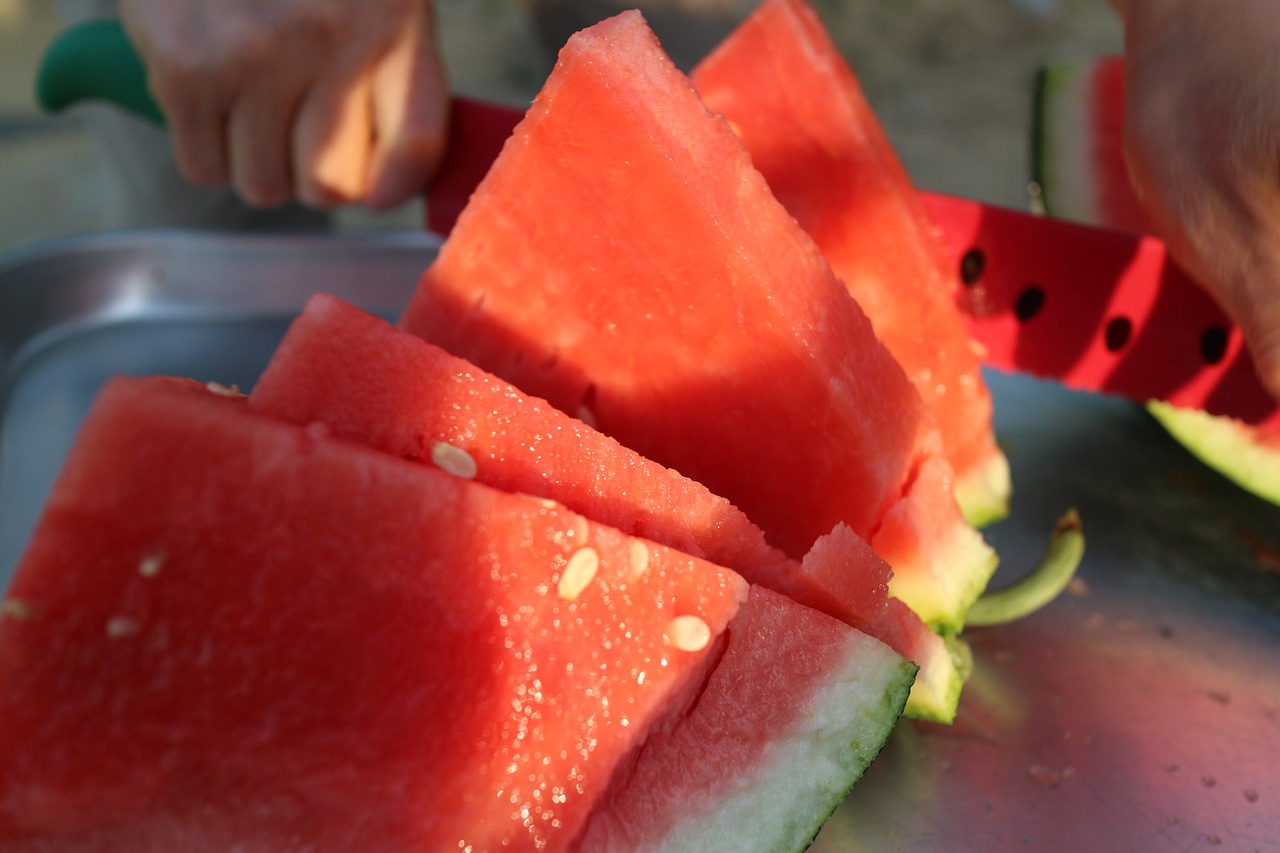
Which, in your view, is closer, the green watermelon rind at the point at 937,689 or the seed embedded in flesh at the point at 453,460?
the seed embedded in flesh at the point at 453,460

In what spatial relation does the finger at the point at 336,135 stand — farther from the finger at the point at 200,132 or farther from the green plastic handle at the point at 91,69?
the green plastic handle at the point at 91,69

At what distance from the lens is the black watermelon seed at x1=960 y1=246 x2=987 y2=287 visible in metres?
1.31

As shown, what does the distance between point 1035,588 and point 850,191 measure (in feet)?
1.85

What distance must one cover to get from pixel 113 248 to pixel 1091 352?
1.69 m

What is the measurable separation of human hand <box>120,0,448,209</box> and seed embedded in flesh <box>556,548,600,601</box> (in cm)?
104

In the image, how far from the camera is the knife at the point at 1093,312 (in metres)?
1.25

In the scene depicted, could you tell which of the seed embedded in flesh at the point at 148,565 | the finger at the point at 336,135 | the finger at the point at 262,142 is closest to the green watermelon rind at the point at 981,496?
the seed embedded in flesh at the point at 148,565

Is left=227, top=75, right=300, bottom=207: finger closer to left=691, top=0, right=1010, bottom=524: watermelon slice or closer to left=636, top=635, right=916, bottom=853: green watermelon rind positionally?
left=691, top=0, right=1010, bottom=524: watermelon slice

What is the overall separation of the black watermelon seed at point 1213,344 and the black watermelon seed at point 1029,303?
210 millimetres

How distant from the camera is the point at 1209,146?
991 millimetres

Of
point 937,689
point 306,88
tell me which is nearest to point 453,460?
point 937,689

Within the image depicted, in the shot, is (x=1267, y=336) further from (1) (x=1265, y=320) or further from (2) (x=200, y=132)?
(2) (x=200, y=132)

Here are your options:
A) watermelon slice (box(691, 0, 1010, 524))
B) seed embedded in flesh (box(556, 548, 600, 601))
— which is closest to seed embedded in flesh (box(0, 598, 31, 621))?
seed embedded in flesh (box(556, 548, 600, 601))

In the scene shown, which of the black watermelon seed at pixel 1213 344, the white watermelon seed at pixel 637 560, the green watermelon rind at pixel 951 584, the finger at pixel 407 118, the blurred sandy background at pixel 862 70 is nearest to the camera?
the white watermelon seed at pixel 637 560
